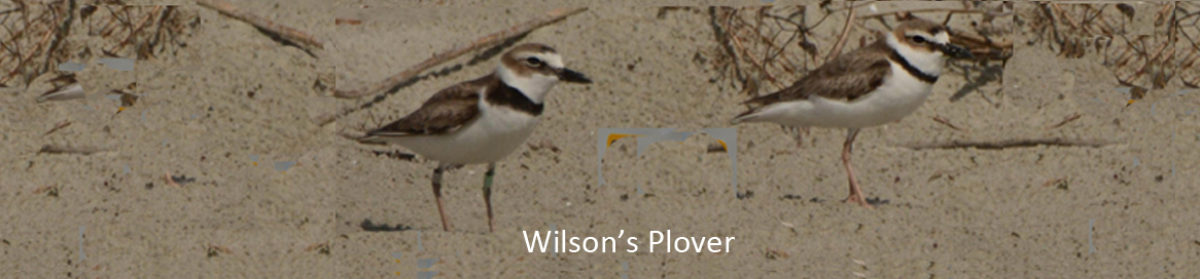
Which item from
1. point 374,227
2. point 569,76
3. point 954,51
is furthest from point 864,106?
point 374,227

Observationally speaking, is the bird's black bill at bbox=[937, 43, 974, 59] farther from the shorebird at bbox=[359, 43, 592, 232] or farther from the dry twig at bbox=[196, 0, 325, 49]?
the dry twig at bbox=[196, 0, 325, 49]

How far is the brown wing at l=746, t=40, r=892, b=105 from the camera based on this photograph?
538cm

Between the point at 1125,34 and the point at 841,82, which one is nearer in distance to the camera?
the point at 841,82

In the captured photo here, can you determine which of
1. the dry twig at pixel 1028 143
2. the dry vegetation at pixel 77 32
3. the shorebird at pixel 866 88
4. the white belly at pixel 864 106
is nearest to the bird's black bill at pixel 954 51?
the shorebird at pixel 866 88

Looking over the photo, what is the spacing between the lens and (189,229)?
534cm

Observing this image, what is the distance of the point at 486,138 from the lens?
16.4 ft

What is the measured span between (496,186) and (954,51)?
1.87 metres

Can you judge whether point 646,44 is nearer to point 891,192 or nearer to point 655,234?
point 655,234

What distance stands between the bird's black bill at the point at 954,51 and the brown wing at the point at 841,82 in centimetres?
23

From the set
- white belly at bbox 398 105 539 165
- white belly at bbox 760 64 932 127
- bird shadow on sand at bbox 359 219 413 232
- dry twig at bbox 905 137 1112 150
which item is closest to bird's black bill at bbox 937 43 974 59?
white belly at bbox 760 64 932 127

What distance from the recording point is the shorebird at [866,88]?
5.38 meters

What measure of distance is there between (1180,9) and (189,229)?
4.13 m

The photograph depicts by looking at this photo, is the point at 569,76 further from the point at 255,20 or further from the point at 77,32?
the point at 77,32

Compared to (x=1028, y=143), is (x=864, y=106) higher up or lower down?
higher up
